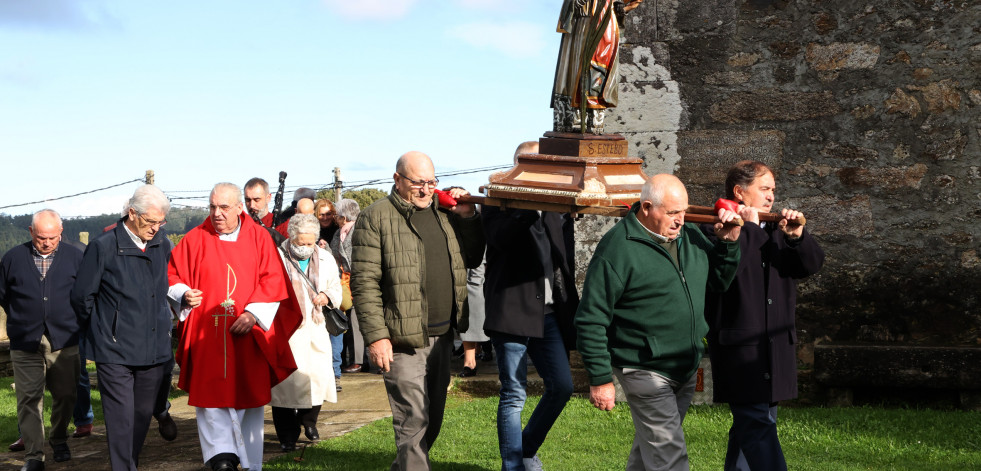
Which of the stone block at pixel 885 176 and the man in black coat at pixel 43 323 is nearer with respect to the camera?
the man in black coat at pixel 43 323

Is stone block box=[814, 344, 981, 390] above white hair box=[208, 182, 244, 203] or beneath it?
beneath

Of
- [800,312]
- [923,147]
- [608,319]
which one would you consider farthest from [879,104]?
[608,319]

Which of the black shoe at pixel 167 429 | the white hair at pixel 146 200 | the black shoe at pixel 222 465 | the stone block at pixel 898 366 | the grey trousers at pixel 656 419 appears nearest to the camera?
the grey trousers at pixel 656 419

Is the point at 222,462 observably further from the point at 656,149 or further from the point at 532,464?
the point at 656,149

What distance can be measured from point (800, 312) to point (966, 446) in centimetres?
190

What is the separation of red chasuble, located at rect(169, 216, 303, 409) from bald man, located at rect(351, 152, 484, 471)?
1.10m

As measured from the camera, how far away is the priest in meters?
5.89

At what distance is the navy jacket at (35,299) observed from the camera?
726 cm

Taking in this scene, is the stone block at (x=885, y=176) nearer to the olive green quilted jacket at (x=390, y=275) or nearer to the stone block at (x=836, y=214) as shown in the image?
the stone block at (x=836, y=214)

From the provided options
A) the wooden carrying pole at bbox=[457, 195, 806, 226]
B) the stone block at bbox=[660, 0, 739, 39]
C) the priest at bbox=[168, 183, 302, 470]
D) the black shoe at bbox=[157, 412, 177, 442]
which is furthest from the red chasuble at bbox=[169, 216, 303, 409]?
the stone block at bbox=[660, 0, 739, 39]

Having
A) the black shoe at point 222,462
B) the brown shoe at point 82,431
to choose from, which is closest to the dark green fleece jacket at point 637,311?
the black shoe at point 222,462

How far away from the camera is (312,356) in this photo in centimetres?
709

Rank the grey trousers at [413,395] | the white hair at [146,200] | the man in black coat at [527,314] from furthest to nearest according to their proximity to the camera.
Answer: the white hair at [146,200], the man in black coat at [527,314], the grey trousers at [413,395]

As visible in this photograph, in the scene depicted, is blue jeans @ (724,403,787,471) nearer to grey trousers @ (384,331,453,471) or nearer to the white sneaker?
the white sneaker
